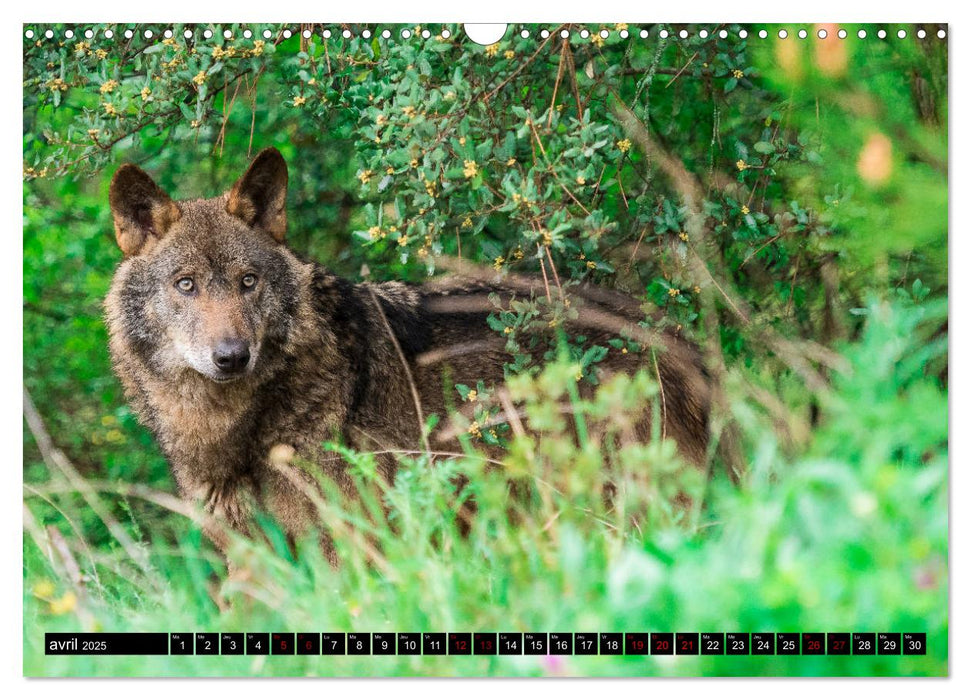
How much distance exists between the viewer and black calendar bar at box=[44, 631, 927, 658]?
8.89 ft

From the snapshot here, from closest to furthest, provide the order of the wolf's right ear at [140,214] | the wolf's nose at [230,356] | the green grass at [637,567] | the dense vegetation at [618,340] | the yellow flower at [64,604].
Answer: the green grass at [637,567]
the dense vegetation at [618,340]
the yellow flower at [64,604]
the wolf's nose at [230,356]
the wolf's right ear at [140,214]

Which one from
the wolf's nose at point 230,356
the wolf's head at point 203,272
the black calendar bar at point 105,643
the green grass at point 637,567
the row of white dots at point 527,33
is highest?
the row of white dots at point 527,33

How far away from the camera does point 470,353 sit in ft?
15.9

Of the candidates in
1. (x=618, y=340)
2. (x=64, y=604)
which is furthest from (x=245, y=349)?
(x=618, y=340)

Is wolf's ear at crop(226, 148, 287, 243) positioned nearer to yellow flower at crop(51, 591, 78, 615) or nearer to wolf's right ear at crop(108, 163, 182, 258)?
wolf's right ear at crop(108, 163, 182, 258)

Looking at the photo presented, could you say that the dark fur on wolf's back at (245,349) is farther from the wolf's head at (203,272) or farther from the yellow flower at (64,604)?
A: the yellow flower at (64,604)

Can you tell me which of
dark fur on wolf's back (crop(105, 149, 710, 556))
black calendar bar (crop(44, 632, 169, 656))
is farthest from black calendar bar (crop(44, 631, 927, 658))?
dark fur on wolf's back (crop(105, 149, 710, 556))

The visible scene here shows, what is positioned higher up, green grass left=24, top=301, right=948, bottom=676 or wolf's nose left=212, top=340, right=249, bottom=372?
wolf's nose left=212, top=340, right=249, bottom=372

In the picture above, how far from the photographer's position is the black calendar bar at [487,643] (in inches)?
107

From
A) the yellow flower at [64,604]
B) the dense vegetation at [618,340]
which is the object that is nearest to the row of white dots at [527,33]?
the dense vegetation at [618,340]

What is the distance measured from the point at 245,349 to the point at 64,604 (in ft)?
3.56

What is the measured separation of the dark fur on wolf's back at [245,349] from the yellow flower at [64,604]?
0.92 m

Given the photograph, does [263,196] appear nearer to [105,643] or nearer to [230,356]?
[230,356]

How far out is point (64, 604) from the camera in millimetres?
3246
